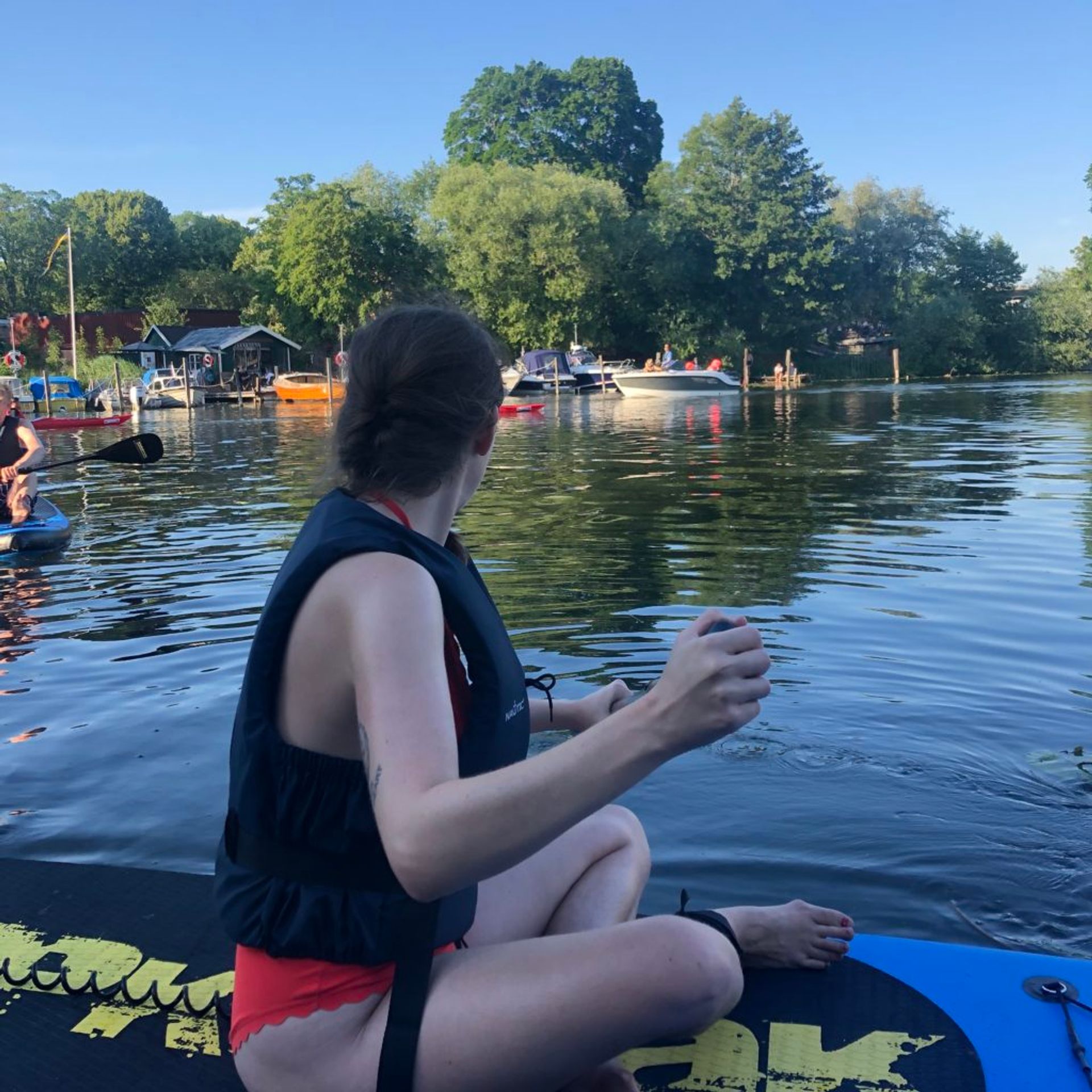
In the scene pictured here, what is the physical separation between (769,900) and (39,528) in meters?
9.18

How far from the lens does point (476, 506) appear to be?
1461cm

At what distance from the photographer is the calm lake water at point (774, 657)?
4.25 meters

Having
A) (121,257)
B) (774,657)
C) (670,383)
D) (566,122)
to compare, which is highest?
(566,122)

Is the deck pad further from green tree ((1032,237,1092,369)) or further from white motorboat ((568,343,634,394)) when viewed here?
green tree ((1032,237,1092,369))

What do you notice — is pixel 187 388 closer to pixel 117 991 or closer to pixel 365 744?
pixel 117 991

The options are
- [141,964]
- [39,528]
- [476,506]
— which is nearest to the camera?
[141,964]

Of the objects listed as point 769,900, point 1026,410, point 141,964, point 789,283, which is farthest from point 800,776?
point 789,283

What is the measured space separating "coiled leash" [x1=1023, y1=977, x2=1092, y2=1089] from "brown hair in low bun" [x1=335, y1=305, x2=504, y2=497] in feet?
5.82

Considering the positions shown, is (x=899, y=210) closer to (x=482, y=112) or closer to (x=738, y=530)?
(x=482, y=112)

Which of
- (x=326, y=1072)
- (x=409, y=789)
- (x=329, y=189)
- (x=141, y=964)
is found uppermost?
(x=329, y=189)

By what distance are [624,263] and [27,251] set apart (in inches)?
1485

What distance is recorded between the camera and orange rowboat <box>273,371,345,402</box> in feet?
169

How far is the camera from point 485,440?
215 centimetres

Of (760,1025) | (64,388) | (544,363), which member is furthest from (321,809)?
(64,388)
